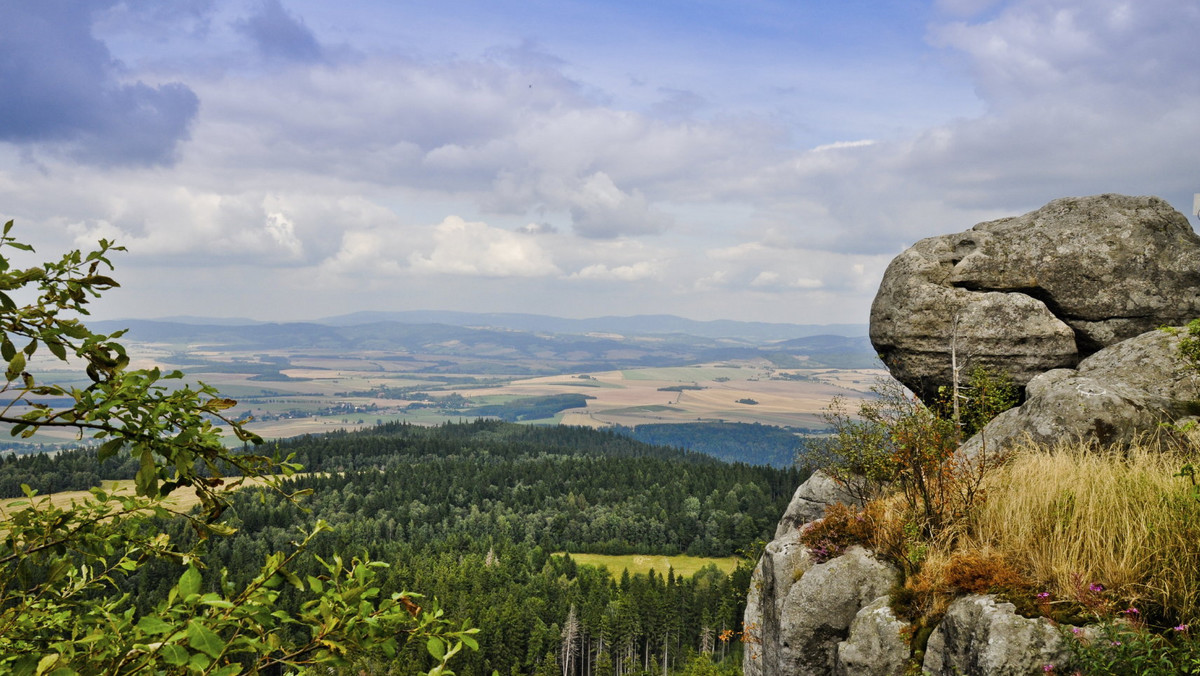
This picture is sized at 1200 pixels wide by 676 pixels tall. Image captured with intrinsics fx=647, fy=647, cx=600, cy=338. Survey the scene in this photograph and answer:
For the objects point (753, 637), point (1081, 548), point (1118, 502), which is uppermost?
point (1118, 502)

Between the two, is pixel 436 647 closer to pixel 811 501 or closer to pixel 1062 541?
pixel 1062 541

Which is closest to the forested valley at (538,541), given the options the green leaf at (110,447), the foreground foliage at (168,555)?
the foreground foliage at (168,555)

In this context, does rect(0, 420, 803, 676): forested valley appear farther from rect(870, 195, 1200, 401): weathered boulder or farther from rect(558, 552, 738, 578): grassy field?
rect(870, 195, 1200, 401): weathered boulder

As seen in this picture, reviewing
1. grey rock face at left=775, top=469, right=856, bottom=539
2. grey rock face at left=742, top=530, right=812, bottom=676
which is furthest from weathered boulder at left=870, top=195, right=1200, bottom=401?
grey rock face at left=742, top=530, right=812, bottom=676

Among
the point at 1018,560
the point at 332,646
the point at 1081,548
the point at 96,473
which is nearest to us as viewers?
the point at 332,646

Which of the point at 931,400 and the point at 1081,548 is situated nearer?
the point at 1081,548

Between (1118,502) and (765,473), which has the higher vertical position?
(1118,502)

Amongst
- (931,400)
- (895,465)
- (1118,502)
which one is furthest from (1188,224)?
(1118,502)

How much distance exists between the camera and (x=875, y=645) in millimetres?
11680

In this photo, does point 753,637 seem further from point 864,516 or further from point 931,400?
point 931,400

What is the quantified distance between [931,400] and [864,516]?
10.9 metres

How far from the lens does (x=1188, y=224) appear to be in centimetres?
2155

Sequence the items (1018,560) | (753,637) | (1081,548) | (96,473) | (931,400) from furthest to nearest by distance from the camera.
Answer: (96,473)
(931,400)
(753,637)
(1018,560)
(1081,548)

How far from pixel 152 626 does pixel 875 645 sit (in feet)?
39.2
